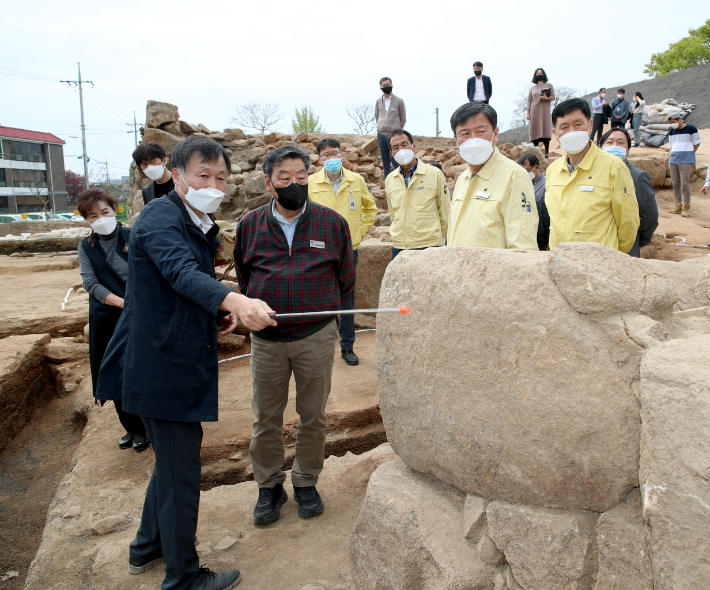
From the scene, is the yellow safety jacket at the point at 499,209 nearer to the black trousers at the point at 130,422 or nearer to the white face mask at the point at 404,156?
the white face mask at the point at 404,156

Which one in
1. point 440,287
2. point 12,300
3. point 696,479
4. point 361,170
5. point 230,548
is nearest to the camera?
point 696,479

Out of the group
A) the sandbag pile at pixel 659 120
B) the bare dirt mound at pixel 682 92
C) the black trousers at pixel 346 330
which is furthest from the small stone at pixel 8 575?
the bare dirt mound at pixel 682 92

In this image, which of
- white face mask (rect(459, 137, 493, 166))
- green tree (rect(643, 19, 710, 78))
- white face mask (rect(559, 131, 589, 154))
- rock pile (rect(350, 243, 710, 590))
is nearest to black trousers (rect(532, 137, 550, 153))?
white face mask (rect(559, 131, 589, 154))

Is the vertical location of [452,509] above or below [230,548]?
above

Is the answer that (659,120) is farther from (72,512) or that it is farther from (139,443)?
(72,512)

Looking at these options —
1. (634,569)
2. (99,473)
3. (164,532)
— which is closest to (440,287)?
(634,569)

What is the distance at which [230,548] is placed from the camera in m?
2.62

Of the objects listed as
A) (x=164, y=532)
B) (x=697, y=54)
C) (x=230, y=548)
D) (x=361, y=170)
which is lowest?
(x=230, y=548)

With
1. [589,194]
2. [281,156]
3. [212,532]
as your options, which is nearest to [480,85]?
[589,194]

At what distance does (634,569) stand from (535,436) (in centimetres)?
45

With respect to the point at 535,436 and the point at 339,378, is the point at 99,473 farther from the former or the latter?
the point at 535,436

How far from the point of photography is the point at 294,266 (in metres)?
2.66

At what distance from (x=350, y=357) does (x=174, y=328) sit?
307 cm

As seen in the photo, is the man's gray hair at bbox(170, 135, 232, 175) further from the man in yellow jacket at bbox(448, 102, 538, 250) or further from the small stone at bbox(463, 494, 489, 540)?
the small stone at bbox(463, 494, 489, 540)
